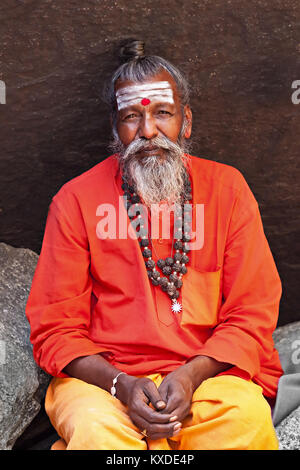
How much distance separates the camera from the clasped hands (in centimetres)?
275

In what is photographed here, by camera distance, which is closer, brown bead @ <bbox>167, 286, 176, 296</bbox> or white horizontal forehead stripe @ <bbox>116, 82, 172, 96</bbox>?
brown bead @ <bbox>167, 286, 176, 296</bbox>

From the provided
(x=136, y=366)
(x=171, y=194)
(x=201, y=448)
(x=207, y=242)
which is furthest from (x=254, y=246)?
(x=201, y=448)

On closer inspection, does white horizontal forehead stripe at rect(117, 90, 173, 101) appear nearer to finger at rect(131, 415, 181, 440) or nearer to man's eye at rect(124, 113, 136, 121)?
man's eye at rect(124, 113, 136, 121)

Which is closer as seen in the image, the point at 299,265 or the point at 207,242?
the point at 207,242

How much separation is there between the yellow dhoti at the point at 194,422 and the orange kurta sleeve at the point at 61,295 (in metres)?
0.23

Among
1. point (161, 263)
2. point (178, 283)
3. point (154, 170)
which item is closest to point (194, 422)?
point (178, 283)

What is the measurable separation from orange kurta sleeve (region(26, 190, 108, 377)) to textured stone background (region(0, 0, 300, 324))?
0.54 m

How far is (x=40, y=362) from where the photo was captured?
312 cm

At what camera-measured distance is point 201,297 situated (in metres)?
3.28

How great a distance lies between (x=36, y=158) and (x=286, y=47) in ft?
4.97

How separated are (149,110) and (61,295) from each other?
3.31ft

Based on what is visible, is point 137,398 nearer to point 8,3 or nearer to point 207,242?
point 207,242

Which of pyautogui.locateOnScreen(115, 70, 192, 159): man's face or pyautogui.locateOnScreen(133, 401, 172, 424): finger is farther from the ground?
pyautogui.locateOnScreen(115, 70, 192, 159): man's face

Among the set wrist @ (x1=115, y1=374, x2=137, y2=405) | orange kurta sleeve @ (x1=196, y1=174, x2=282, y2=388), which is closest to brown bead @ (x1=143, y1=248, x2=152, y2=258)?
orange kurta sleeve @ (x1=196, y1=174, x2=282, y2=388)
